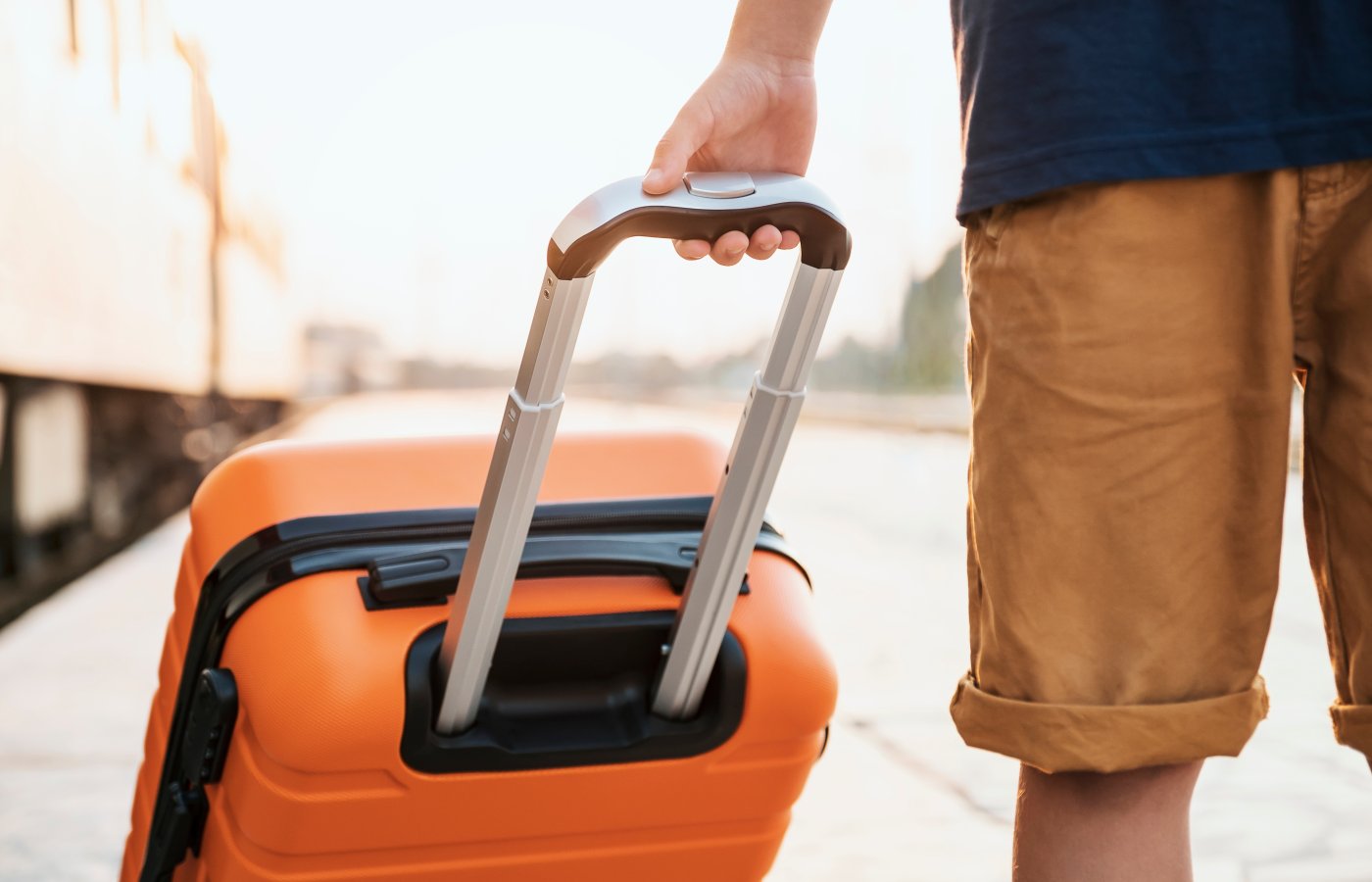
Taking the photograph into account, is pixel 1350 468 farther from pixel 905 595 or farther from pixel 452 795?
pixel 905 595

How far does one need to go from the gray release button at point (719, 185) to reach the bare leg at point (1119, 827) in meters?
0.44

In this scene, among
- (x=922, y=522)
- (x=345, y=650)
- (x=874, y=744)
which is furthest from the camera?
(x=922, y=522)

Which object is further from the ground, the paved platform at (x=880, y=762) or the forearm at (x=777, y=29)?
the forearm at (x=777, y=29)

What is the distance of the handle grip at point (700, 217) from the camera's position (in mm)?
778

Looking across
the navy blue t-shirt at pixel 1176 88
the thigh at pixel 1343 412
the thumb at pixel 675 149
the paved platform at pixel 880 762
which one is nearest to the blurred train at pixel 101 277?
the paved platform at pixel 880 762

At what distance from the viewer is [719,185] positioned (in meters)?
0.81

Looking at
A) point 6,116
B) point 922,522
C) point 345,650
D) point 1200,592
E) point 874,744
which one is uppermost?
point 1200,592

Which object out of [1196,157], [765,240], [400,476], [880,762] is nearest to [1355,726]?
[1196,157]

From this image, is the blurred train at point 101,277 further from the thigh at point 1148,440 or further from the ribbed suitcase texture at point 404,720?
the thigh at point 1148,440

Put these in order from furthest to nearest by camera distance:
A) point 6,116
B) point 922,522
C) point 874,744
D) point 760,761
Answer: point 922,522
point 6,116
point 874,744
point 760,761

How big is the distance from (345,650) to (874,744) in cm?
161

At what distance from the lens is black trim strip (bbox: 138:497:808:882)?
101cm

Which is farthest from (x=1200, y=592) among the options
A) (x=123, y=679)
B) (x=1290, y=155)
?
(x=123, y=679)

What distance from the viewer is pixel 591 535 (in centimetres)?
107
